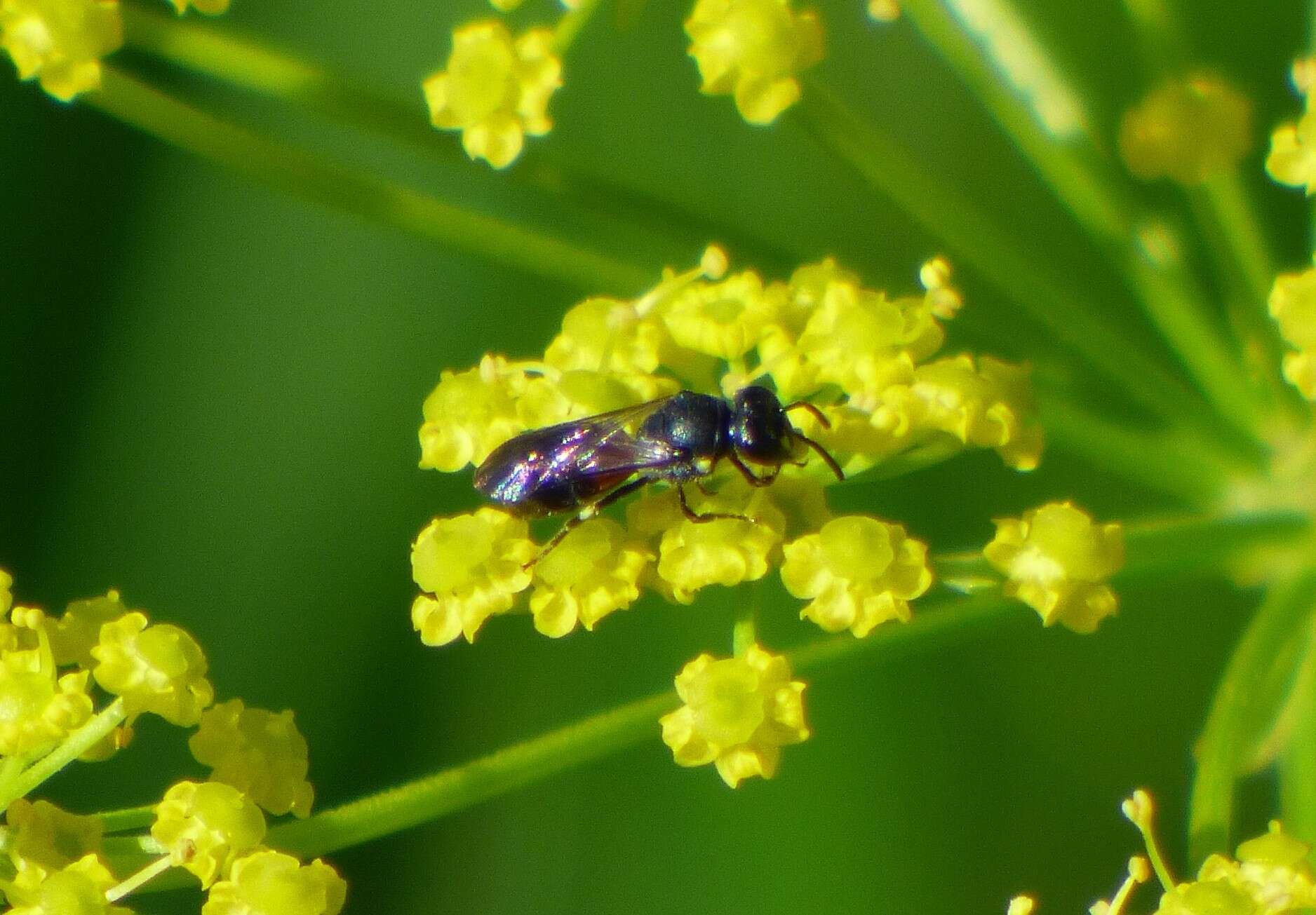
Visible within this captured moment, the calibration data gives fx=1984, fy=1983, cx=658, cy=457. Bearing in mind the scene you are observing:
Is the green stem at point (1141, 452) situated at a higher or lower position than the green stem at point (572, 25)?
lower

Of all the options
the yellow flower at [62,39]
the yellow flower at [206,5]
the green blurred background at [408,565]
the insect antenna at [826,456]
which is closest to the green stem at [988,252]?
the green blurred background at [408,565]

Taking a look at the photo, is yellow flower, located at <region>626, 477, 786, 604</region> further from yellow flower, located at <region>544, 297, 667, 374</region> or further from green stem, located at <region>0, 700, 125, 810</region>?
green stem, located at <region>0, 700, 125, 810</region>

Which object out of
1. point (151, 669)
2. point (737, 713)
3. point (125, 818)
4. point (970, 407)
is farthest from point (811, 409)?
point (125, 818)

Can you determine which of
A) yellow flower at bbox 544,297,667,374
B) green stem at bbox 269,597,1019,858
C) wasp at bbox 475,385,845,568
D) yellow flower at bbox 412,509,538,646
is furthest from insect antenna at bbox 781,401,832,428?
yellow flower at bbox 412,509,538,646

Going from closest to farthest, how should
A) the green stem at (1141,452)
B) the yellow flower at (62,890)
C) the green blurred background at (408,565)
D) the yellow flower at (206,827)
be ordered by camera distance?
the yellow flower at (62,890) < the yellow flower at (206,827) < the green stem at (1141,452) < the green blurred background at (408,565)

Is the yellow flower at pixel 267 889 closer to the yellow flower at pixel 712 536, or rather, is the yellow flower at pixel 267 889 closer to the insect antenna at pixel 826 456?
the yellow flower at pixel 712 536

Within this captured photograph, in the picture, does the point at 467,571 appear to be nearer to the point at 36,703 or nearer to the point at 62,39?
the point at 36,703
